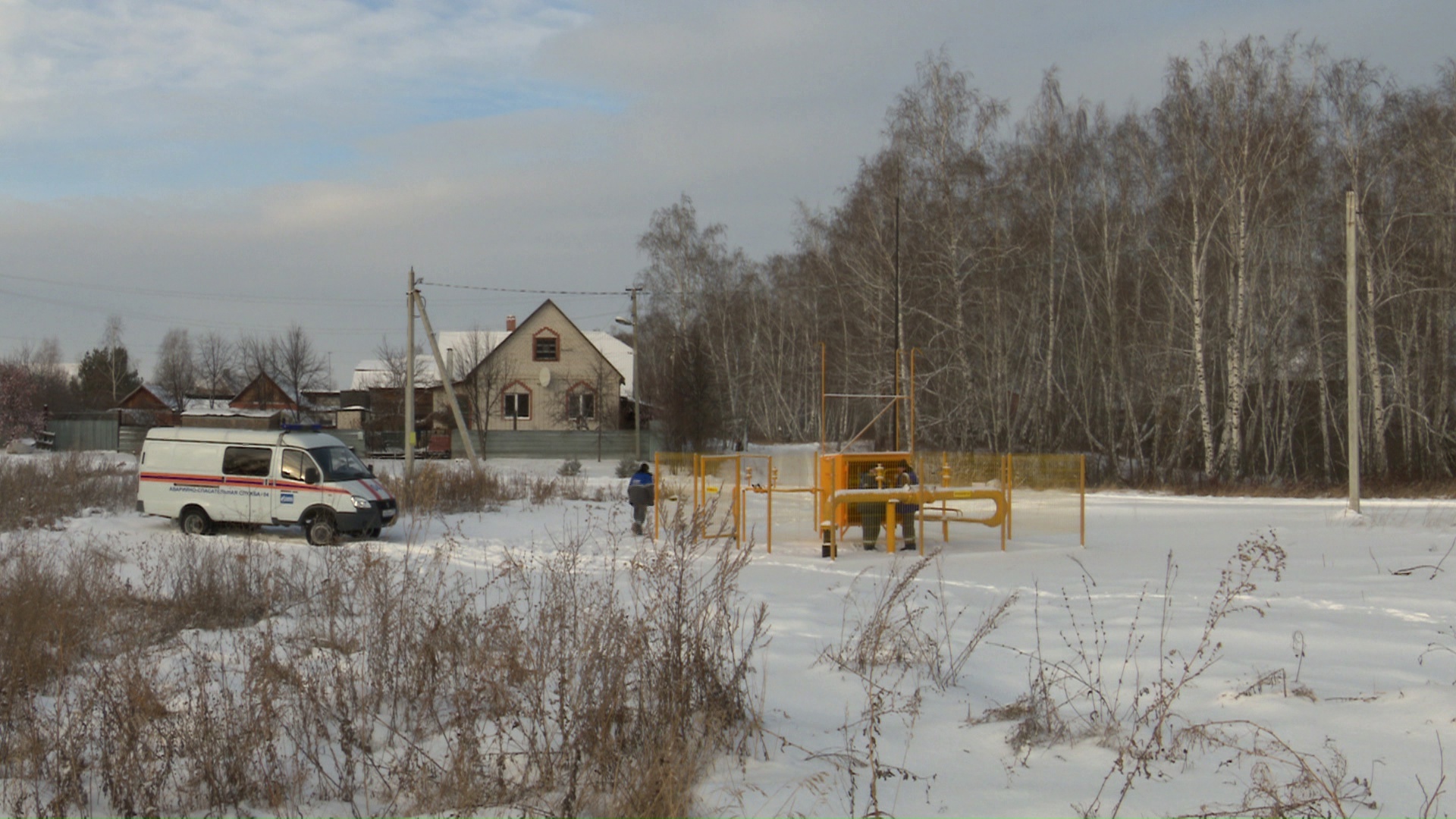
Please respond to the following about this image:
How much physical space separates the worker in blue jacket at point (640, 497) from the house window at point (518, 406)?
4170cm

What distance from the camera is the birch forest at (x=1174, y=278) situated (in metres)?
30.4

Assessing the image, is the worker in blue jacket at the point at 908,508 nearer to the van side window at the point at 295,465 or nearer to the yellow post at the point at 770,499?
the yellow post at the point at 770,499

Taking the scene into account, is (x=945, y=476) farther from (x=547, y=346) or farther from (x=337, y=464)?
(x=547, y=346)

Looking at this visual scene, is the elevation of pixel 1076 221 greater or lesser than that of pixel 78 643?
greater

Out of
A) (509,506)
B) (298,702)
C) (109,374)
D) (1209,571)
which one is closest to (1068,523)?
(1209,571)

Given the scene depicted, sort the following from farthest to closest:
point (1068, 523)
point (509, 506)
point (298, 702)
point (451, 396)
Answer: point (451, 396) → point (509, 506) → point (1068, 523) → point (298, 702)

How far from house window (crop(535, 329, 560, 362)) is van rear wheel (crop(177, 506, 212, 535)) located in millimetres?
40896

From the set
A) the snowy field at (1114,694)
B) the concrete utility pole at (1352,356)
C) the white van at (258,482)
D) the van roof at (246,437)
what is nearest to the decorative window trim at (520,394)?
the van roof at (246,437)

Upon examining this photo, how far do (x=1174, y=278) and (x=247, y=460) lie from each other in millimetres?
28585

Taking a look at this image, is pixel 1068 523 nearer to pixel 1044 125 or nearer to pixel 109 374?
pixel 1044 125

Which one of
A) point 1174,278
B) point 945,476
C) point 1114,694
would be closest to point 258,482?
point 945,476

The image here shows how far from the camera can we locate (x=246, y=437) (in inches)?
718

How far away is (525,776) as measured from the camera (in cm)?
465

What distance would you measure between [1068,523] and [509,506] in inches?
455
